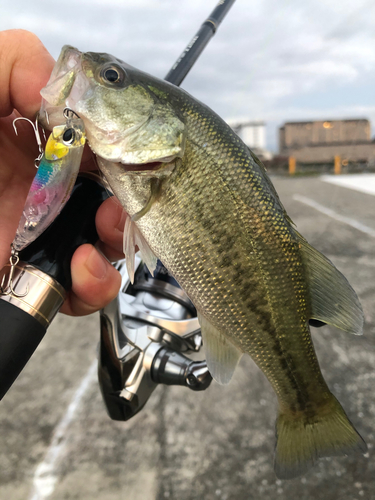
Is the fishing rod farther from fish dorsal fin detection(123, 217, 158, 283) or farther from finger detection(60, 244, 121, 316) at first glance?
fish dorsal fin detection(123, 217, 158, 283)

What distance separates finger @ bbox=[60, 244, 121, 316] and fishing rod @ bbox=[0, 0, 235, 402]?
0.03 metres

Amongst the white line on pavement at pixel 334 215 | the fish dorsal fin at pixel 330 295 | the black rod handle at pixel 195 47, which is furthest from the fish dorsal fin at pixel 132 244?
the white line on pavement at pixel 334 215

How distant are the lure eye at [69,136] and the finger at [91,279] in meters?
0.40

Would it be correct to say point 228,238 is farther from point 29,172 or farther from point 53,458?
point 53,458

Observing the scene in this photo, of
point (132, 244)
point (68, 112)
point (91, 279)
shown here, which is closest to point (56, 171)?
point (68, 112)

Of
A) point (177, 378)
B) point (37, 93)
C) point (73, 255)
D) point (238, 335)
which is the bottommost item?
point (177, 378)

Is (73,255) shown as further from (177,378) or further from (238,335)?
(177,378)

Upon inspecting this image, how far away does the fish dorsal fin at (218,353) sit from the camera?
1138 millimetres

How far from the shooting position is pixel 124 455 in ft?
7.64

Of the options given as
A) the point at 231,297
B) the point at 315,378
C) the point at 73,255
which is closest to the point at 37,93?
the point at 73,255

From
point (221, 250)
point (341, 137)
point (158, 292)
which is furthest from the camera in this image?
point (341, 137)

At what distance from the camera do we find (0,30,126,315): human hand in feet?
3.73

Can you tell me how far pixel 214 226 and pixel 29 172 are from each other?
0.88 meters

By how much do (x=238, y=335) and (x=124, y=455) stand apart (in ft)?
5.60
